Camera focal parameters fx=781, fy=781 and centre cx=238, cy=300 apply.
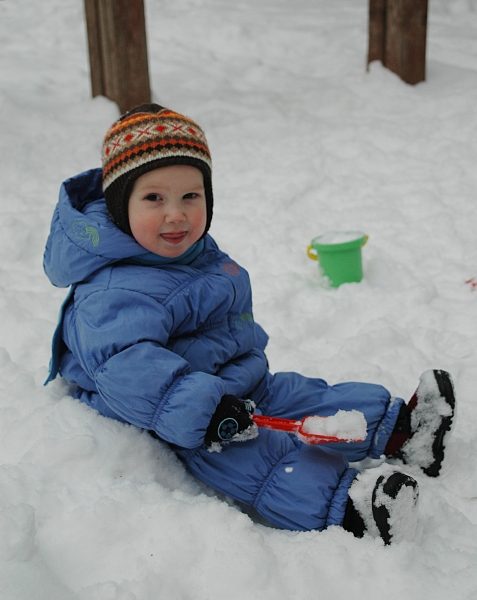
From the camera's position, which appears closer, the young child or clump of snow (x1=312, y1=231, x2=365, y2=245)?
the young child

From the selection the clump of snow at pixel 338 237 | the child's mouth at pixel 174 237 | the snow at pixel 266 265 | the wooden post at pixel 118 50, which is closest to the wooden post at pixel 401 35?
the snow at pixel 266 265

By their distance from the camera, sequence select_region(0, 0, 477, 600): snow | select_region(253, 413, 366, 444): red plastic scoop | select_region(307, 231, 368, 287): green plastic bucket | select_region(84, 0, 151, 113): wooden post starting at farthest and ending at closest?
select_region(84, 0, 151, 113): wooden post < select_region(307, 231, 368, 287): green plastic bucket < select_region(253, 413, 366, 444): red plastic scoop < select_region(0, 0, 477, 600): snow

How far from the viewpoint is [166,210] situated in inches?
85.6

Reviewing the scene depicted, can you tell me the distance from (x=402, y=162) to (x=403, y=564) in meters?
3.20

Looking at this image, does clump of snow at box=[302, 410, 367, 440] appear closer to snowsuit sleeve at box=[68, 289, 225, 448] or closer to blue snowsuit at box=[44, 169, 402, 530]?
blue snowsuit at box=[44, 169, 402, 530]

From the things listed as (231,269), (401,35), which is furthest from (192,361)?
(401,35)

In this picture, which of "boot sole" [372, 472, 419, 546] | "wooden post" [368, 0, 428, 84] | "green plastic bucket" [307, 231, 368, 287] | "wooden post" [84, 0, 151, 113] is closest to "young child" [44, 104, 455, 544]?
"boot sole" [372, 472, 419, 546]

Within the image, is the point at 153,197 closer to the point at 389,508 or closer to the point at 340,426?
the point at 340,426

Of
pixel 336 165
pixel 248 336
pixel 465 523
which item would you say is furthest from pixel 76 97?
pixel 465 523

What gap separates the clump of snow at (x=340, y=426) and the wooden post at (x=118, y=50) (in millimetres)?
3392

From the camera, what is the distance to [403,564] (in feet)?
5.79

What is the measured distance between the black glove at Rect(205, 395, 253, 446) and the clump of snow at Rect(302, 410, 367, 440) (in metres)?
0.19

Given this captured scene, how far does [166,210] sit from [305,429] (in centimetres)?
71

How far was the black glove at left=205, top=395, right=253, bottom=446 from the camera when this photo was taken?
197cm
